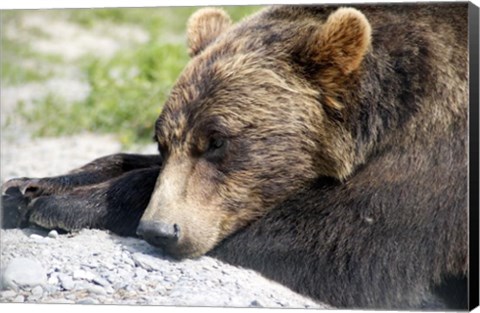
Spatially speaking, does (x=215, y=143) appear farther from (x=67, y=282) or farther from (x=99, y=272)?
(x=67, y=282)

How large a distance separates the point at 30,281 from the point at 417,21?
332 cm

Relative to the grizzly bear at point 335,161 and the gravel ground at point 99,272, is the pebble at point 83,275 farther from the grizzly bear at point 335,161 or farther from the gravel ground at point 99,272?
the grizzly bear at point 335,161

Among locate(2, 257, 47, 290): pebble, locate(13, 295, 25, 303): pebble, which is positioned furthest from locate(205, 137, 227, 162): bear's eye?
locate(13, 295, 25, 303): pebble

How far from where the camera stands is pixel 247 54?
286 inches

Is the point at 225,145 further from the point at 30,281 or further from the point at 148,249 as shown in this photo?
the point at 30,281

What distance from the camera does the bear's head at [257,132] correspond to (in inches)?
275

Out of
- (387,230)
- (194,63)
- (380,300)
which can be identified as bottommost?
(380,300)

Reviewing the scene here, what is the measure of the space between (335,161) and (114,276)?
5.75ft

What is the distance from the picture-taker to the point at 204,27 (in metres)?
7.78

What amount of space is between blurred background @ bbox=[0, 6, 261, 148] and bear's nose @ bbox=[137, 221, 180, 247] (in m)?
1.90

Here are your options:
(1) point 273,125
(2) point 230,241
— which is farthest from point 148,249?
(1) point 273,125

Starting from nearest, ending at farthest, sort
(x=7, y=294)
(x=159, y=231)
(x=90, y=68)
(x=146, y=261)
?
(x=159, y=231), (x=146, y=261), (x=7, y=294), (x=90, y=68)

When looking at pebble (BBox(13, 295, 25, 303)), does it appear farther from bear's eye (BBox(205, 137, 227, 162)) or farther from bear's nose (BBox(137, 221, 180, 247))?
bear's eye (BBox(205, 137, 227, 162))

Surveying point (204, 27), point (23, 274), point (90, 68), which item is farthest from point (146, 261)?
point (90, 68)
